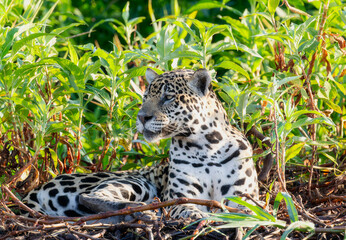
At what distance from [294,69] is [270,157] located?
3.29ft

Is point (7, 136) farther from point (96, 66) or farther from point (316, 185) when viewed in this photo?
point (316, 185)

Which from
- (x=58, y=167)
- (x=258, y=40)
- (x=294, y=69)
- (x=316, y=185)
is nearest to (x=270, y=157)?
(x=316, y=185)

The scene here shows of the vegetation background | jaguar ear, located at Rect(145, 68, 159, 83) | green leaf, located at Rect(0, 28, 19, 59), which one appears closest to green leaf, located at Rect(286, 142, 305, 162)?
the vegetation background

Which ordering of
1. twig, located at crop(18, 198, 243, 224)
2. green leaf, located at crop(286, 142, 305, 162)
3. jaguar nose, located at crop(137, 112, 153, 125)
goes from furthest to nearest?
jaguar nose, located at crop(137, 112, 153, 125), green leaf, located at crop(286, 142, 305, 162), twig, located at crop(18, 198, 243, 224)

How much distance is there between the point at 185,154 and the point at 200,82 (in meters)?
0.66

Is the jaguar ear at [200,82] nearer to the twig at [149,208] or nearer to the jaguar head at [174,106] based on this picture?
the jaguar head at [174,106]

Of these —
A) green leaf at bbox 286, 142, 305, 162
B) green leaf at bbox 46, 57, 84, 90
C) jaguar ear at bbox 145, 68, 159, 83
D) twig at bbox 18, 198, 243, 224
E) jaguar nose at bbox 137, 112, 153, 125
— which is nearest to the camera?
twig at bbox 18, 198, 243, 224

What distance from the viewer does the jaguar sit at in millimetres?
5148

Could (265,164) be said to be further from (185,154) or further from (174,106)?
(174,106)

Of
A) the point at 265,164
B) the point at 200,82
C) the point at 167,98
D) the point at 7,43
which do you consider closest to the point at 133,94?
the point at 167,98

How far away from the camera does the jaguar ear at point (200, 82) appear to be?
521 centimetres

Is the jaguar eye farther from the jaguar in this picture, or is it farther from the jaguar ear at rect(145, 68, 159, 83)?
the jaguar ear at rect(145, 68, 159, 83)

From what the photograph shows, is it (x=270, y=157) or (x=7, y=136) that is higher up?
(x=7, y=136)

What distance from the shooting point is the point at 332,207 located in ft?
16.0
